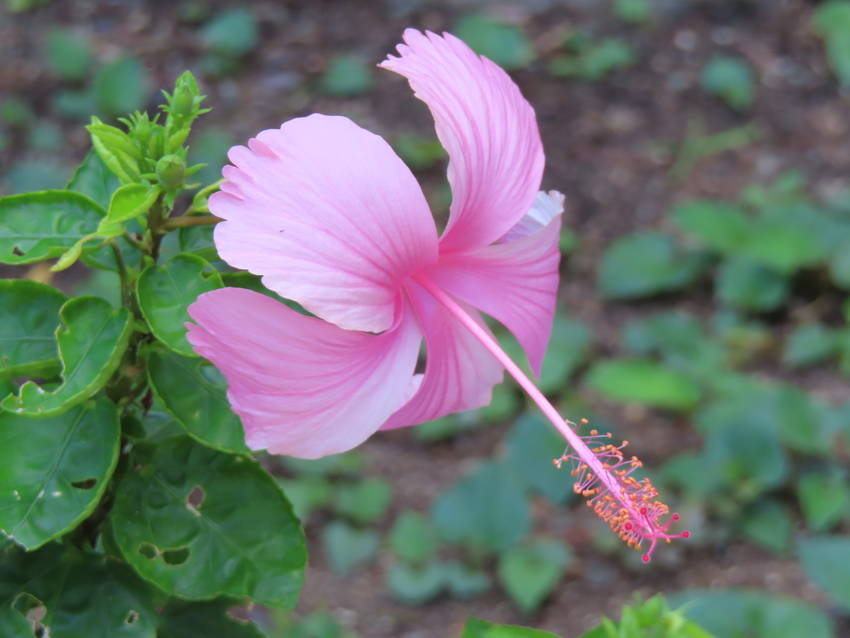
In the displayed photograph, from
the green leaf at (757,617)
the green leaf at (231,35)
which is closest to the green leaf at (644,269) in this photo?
the green leaf at (757,617)

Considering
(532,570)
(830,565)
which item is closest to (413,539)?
(532,570)

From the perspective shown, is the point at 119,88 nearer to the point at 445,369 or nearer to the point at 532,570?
the point at 532,570

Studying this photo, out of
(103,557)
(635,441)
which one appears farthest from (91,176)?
(635,441)

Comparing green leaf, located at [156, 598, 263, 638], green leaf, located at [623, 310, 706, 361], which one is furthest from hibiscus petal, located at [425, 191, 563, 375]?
green leaf, located at [623, 310, 706, 361]

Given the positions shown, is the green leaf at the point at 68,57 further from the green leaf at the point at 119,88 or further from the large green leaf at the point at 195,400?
the large green leaf at the point at 195,400

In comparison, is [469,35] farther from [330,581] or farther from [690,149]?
[330,581]

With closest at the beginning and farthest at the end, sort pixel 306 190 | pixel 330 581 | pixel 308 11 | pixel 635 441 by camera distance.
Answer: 1. pixel 306 190
2. pixel 330 581
3. pixel 635 441
4. pixel 308 11
